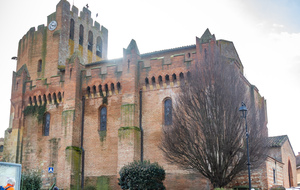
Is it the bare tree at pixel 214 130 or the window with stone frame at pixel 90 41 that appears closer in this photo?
the bare tree at pixel 214 130

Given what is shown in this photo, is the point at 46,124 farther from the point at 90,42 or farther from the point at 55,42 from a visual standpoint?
the point at 90,42

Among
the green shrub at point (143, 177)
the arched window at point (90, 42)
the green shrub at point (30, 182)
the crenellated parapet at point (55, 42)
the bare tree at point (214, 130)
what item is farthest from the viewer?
the arched window at point (90, 42)

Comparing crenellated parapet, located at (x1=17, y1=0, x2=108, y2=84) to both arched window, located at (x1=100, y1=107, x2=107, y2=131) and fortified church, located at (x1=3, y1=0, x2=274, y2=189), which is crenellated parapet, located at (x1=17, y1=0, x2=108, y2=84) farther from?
arched window, located at (x1=100, y1=107, x2=107, y2=131)

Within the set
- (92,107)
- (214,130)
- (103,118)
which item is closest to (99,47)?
(92,107)

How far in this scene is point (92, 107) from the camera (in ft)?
102

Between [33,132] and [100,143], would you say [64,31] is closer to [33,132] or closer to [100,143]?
[33,132]

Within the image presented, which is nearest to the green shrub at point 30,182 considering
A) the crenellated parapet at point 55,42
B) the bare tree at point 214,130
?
the bare tree at point 214,130

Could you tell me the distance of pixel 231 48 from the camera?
97.2 feet

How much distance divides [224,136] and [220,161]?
59.5 inches

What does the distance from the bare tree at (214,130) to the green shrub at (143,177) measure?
1.44 metres

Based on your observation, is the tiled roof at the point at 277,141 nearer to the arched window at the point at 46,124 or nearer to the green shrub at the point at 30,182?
the green shrub at the point at 30,182

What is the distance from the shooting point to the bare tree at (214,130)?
21781 mm

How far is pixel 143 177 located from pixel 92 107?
986 cm

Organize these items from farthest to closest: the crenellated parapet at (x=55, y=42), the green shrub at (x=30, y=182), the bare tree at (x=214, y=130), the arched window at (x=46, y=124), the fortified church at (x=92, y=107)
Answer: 1. the crenellated parapet at (x=55, y=42)
2. the arched window at (x=46, y=124)
3. the fortified church at (x=92, y=107)
4. the green shrub at (x=30, y=182)
5. the bare tree at (x=214, y=130)
